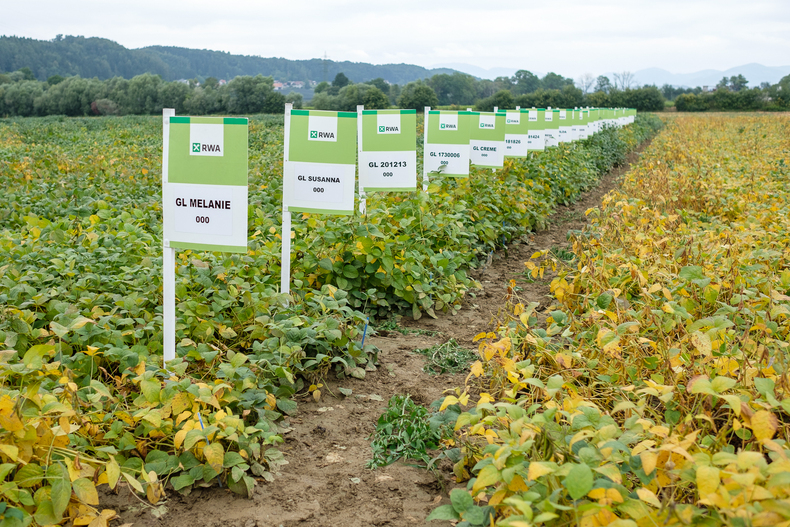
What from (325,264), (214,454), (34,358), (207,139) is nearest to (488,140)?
(325,264)

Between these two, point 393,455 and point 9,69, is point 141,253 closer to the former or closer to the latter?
point 393,455

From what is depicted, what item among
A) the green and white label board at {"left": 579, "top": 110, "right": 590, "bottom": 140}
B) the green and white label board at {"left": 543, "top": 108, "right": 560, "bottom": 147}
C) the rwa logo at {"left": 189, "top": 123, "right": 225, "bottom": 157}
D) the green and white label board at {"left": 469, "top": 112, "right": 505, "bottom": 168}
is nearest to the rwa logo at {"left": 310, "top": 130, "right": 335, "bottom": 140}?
the rwa logo at {"left": 189, "top": 123, "right": 225, "bottom": 157}

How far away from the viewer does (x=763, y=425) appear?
69.0 inches

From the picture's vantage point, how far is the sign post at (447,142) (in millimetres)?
7047

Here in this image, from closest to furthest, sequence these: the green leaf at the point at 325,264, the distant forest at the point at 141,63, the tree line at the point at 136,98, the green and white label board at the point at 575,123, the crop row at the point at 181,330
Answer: the crop row at the point at 181,330, the green leaf at the point at 325,264, the green and white label board at the point at 575,123, the tree line at the point at 136,98, the distant forest at the point at 141,63

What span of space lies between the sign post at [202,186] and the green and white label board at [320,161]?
100 cm

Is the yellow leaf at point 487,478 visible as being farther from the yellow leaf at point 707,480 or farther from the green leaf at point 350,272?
the green leaf at point 350,272

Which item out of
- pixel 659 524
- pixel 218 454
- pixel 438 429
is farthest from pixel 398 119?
pixel 659 524

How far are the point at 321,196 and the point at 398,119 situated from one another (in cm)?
180

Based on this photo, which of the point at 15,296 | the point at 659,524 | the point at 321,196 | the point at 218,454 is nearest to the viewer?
the point at 659,524

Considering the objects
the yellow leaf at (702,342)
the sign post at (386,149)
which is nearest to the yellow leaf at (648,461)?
the yellow leaf at (702,342)

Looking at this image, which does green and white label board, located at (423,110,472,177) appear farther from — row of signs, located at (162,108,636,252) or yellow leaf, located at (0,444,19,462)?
yellow leaf, located at (0,444,19,462)

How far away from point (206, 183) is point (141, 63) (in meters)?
115

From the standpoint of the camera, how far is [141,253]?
4.38m
